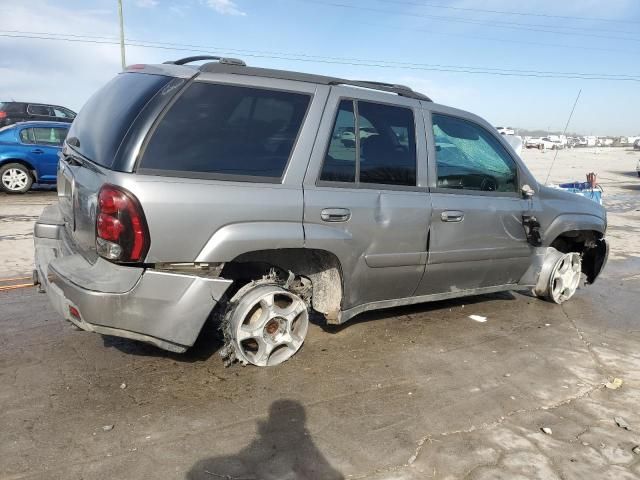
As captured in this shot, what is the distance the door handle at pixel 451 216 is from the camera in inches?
156

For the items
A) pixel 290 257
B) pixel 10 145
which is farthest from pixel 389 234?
pixel 10 145

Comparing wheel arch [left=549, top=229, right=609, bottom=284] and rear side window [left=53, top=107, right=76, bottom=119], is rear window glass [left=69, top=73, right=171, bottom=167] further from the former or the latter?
rear side window [left=53, top=107, right=76, bottom=119]

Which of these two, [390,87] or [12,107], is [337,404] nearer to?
[390,87]

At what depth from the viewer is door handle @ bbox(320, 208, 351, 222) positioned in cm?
337

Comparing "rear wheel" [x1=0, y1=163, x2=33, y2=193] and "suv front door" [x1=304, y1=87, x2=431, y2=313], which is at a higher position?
"suv front door" [x1=304, y1=87, x2=431, y2=313]

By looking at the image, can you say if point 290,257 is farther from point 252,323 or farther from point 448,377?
point 448,377

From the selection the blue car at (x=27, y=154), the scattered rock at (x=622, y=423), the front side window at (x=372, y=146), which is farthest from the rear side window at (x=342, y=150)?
the blue car at (x=27, y=154)

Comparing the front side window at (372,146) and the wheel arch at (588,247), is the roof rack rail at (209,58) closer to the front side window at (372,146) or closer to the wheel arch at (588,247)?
the front side window at (372,146)

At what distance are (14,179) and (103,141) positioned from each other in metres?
9.85

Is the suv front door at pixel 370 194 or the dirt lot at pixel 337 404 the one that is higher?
the suv front door at pixel 370 194

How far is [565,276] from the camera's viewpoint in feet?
17.4

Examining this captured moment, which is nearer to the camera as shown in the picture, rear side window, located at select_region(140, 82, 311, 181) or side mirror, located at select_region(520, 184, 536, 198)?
rear side window, located at select_region(140, 82, 311, 181)

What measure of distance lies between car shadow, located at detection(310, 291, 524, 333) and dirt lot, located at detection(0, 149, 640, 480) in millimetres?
50

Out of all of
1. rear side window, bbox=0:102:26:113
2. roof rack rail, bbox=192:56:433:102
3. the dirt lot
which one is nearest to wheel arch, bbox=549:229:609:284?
the dirt lot
